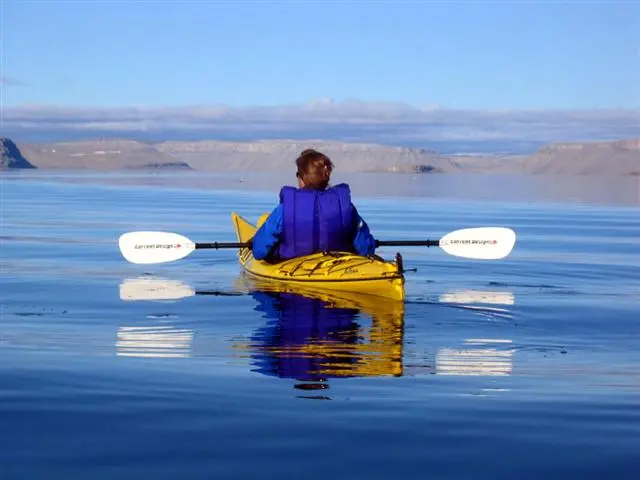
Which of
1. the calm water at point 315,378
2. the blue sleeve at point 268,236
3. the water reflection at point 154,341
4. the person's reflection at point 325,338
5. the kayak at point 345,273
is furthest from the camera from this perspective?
the blue sleeve at point 268,236

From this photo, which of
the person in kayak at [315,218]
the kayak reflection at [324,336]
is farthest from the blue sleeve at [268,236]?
the kayak reflection at [324,336]

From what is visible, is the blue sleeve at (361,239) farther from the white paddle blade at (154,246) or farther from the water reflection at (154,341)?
the water reflection at (154,341)

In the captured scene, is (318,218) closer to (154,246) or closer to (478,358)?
(154,246)

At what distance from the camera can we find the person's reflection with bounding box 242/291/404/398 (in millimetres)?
7070

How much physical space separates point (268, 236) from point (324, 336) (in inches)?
136

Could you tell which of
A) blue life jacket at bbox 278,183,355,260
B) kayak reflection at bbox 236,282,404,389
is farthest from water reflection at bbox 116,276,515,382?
blue life jacket at bbox 278,183,355,260

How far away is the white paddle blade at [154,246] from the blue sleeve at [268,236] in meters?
1.45

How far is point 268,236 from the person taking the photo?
12008mm

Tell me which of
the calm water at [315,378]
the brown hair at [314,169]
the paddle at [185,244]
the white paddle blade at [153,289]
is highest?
the brown hair at [314,169]

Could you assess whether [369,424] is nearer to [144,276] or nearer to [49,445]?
[49,445]

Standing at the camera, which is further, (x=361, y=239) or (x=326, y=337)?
(x=361, y=239)

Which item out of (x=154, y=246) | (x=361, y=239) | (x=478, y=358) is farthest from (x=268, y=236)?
(x=478, y=358)

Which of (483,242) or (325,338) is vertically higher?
(483,242)

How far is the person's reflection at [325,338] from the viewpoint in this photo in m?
7.07
